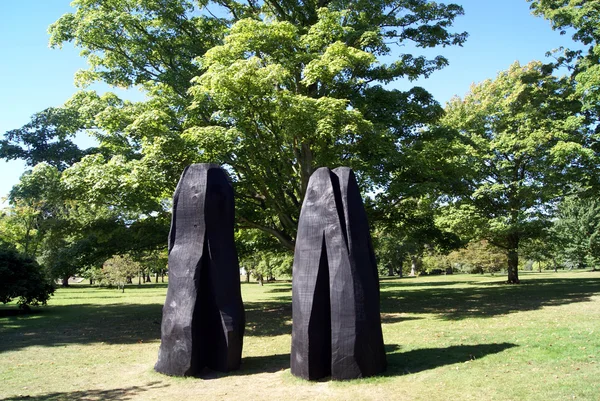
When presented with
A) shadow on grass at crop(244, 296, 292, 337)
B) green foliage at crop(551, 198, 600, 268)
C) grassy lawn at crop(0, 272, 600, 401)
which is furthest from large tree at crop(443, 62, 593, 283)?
green foliage at crop(551, 198, 600, 268)

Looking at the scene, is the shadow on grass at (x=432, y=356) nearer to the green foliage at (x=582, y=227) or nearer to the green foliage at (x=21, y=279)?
A: the green foliage at (x=21, y=279)

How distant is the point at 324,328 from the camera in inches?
299

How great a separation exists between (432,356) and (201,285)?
4.82m

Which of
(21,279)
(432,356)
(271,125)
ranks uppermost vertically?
(271,125)

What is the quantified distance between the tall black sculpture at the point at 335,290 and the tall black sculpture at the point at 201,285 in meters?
1.39

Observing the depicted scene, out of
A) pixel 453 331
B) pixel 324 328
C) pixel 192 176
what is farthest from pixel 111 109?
pixel 453 331

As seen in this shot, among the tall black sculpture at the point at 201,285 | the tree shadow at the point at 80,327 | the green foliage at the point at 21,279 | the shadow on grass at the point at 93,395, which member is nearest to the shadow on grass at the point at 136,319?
the tree shadow at the point at 80,327

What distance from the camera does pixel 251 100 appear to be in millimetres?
14266

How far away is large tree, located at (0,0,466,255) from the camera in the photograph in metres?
13.8

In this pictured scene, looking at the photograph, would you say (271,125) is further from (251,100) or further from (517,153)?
(517,153)

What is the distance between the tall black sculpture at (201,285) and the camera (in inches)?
316

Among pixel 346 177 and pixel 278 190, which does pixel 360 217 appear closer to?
pixel 346 177

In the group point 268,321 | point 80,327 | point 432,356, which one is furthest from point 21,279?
point 432,356

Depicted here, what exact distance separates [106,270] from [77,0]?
24.3 m
